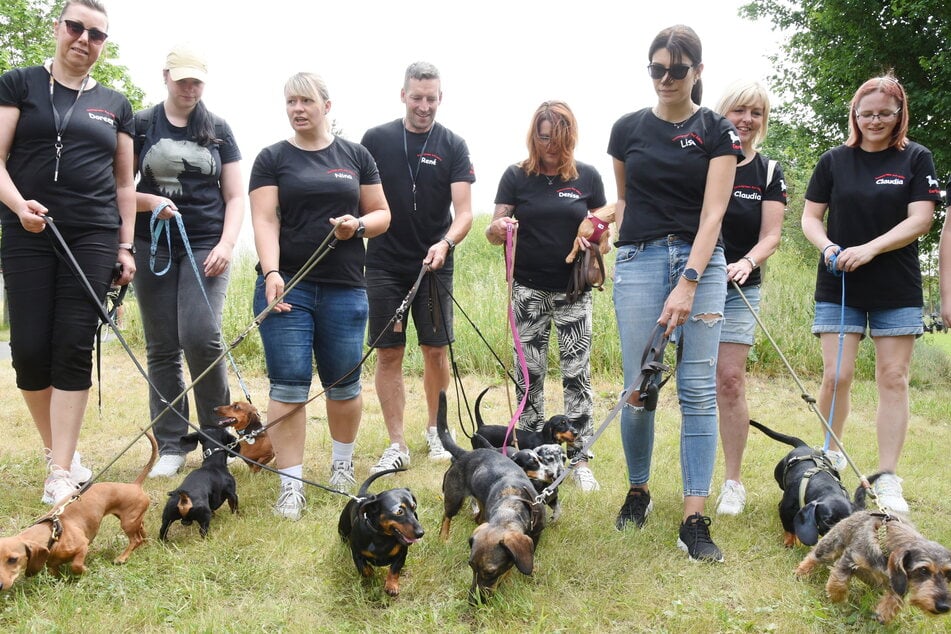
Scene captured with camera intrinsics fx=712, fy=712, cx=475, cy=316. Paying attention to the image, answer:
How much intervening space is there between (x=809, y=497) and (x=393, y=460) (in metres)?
2.34

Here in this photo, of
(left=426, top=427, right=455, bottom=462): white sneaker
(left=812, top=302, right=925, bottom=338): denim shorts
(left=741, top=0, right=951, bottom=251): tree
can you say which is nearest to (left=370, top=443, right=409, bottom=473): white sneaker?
(left=426, top=427, right=455, bottom=462): white sneaker

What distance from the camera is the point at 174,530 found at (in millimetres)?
3402

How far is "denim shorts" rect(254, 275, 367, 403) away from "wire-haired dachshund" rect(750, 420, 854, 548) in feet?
7.12

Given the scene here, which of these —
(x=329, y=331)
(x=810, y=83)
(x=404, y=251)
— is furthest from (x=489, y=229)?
(x=810, y=83)

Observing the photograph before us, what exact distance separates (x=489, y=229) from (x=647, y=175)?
1358 millimetres

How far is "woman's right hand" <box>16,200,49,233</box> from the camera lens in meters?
3.16

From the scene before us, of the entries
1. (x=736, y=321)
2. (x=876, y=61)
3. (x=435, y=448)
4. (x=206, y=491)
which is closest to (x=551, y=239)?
(x=736, y=321)

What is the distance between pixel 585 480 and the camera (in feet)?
13.6

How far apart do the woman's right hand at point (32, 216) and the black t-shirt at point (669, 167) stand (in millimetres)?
2645

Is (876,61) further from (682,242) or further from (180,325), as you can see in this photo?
(180,325)

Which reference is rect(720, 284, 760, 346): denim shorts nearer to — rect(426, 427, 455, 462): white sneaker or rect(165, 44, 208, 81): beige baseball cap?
rect(426, 427, 455, 462): white sneaker

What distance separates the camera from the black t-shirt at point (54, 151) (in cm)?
330

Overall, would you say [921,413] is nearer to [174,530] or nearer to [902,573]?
[902,573]

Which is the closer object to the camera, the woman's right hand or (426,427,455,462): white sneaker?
the woman's right hand
